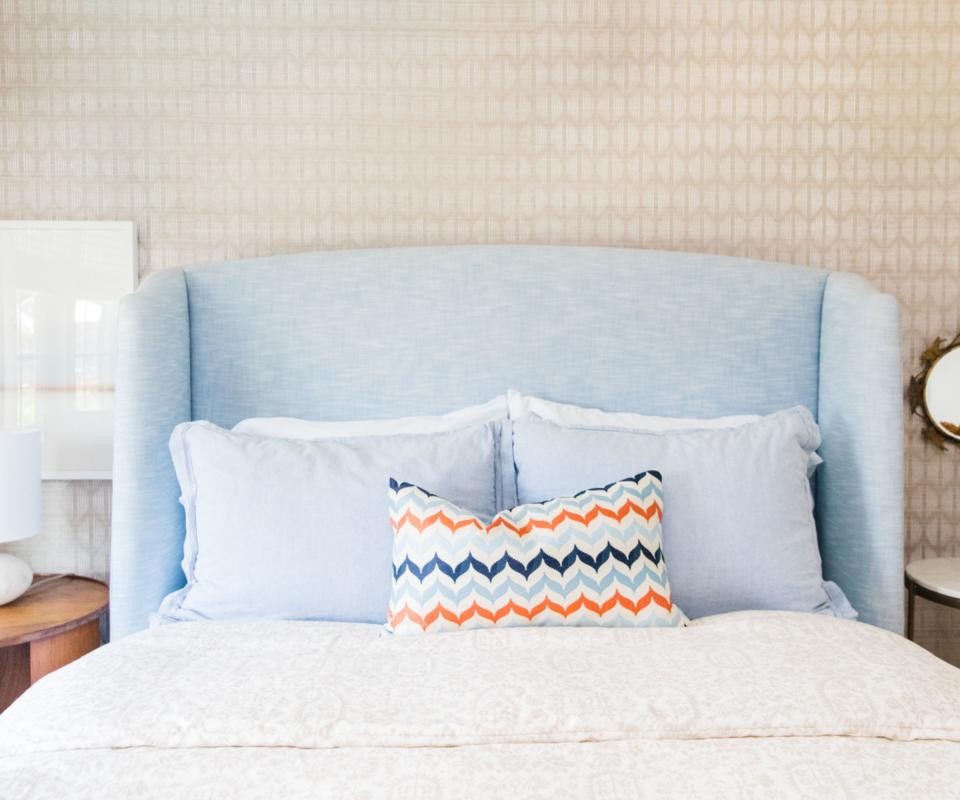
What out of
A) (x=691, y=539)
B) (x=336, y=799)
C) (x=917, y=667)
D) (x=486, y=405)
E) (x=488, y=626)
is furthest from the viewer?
(x=486, y=405)

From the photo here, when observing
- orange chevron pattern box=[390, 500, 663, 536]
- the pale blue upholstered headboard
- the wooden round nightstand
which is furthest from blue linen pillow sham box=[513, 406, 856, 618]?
the wooden round nightstand

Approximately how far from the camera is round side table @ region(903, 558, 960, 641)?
1.93 metres

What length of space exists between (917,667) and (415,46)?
184 centimetres

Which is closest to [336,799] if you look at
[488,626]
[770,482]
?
[488,626]

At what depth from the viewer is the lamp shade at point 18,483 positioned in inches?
75.0

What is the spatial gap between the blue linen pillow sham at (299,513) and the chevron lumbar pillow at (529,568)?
0.41ft

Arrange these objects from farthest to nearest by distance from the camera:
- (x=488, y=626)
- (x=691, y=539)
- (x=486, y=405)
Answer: (x=486, y=405) → (x=691, y=539) → (x=488, y=626)

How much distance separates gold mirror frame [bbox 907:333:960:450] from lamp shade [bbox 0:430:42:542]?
225 cm

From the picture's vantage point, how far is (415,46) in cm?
220

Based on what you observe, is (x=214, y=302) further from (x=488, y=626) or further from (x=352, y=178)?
(x=488, y=626)

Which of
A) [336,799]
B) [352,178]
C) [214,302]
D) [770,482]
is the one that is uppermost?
[352,178]

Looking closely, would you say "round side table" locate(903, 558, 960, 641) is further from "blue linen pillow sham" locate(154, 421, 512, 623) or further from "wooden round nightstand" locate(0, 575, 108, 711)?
"wooden round nightstand" locate(0, 575, 108, 711)

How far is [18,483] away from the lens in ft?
6.31

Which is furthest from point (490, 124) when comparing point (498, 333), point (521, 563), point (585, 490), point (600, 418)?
point (521, 563)
